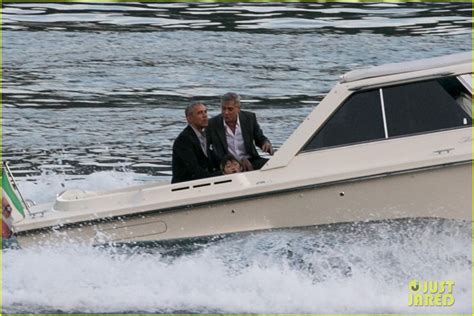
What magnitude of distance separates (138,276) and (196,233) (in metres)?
0.64

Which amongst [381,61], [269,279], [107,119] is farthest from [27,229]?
[381,61]

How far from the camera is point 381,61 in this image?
68.8 feet

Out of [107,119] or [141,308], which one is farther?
[107,119]

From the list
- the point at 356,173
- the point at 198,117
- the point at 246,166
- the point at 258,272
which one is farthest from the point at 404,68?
the point at 258,272

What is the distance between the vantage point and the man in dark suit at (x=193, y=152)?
37.8 feet

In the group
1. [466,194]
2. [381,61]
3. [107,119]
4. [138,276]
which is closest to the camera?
[466,194]

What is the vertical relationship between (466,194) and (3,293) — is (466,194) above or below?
above

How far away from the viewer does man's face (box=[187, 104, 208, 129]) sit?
11.7 metres

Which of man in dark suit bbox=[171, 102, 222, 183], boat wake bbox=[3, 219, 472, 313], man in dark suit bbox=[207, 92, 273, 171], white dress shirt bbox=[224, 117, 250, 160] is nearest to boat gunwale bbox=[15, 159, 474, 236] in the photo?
boat wake bbox=[3, 219, 472, 313]

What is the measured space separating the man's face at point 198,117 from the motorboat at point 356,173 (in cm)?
77

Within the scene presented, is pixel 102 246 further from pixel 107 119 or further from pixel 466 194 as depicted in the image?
pixel 107 119

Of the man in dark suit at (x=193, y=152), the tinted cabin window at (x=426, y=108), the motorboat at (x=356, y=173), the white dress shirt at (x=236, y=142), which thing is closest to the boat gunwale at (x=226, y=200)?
the motorboat at (x=356, y=173)

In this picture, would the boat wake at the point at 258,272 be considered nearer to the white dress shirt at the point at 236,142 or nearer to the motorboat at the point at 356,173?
the motorboat at the point at 356,173

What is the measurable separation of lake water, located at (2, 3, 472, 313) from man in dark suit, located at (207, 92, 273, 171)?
960 millimetres
